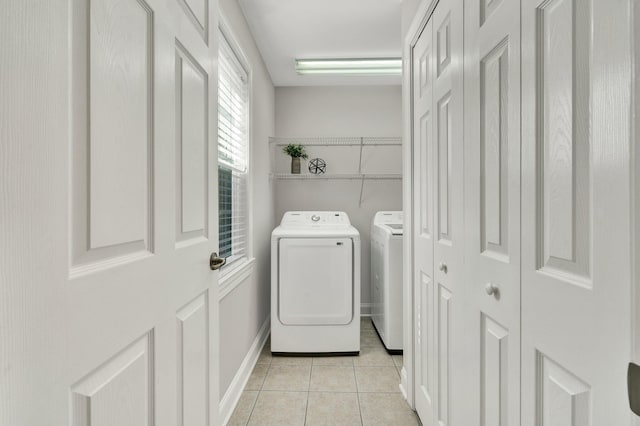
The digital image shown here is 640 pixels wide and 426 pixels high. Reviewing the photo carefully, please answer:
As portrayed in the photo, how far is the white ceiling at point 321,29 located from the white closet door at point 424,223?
68 cm

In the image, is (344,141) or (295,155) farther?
(344,141)

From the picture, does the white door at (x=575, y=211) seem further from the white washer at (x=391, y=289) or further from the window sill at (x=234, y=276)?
the white washer at (x=391, y=289)

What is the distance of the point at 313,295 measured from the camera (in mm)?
2643

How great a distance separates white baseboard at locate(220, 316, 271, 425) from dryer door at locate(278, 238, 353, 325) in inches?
11.5

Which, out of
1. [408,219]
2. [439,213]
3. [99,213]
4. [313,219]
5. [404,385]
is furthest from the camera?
[313,219]

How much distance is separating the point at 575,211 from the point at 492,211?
32 cm

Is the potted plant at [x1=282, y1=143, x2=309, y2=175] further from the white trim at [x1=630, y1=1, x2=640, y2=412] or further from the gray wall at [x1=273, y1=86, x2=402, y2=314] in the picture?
the white trim at [x1=630, y1=1, x2=640, y2=412]

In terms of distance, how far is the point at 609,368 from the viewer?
547mm

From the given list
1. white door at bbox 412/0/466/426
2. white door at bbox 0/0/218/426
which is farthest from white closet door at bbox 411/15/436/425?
white door at bbox 0/0/218/426

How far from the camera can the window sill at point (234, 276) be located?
71.1 inches

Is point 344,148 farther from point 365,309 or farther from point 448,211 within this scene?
point 448,211

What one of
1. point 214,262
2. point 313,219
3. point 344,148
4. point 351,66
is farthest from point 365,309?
point 214,262

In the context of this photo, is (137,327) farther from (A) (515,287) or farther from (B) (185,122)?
(A) (515,287)

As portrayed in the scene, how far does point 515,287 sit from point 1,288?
3.13ft
